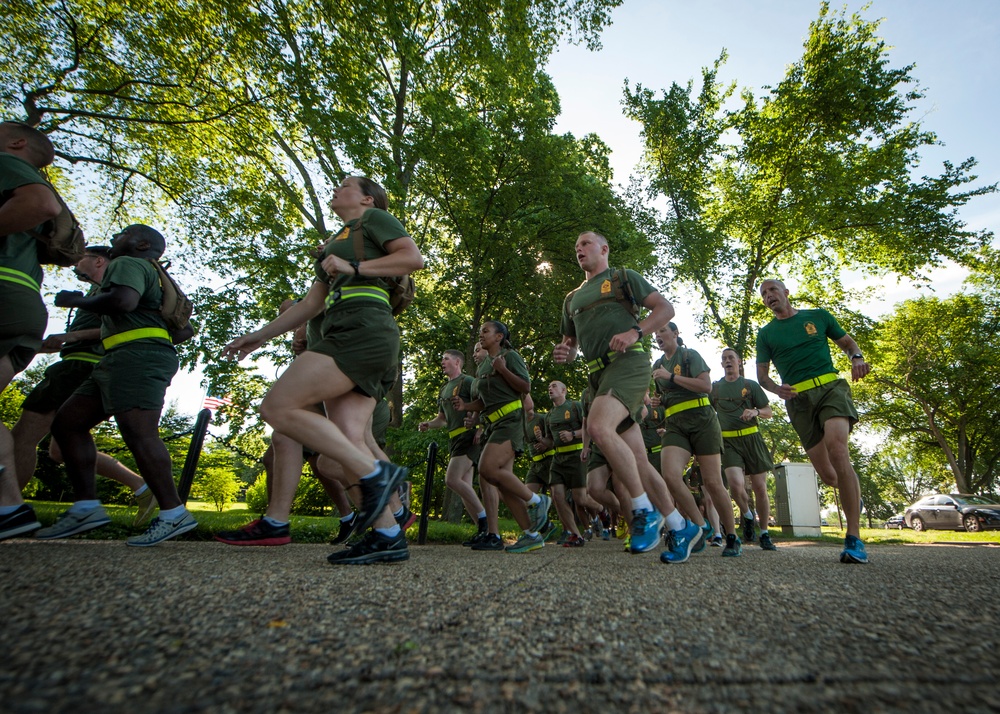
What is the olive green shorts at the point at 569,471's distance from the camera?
7918 millimetres

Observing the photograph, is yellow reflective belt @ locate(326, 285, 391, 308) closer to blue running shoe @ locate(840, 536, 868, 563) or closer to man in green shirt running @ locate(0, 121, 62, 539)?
man in green shirt running @ locate(0, 121, 62, 539)

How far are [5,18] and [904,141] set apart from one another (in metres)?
23.7

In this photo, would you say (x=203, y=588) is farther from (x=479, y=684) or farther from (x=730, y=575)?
(x=730, y=575)

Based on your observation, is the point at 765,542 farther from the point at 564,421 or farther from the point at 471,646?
the point at 471,646

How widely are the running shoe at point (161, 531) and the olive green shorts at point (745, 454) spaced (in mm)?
6539

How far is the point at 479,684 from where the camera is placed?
1.00 metres

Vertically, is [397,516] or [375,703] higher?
[397,516]

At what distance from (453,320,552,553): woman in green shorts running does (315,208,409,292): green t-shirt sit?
2439 mm

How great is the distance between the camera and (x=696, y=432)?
535 centimetres

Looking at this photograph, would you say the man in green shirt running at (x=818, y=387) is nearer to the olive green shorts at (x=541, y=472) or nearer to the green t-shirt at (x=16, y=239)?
the olive green shorts at (x=541, y=472)

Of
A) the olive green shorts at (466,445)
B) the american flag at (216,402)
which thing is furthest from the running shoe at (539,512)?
the american flag at (216,402)

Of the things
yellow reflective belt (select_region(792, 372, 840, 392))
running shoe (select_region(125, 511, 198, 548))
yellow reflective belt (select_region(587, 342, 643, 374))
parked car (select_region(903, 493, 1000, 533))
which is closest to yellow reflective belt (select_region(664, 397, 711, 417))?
yellow reflective belt (select_region(792, 372, 840, 392))

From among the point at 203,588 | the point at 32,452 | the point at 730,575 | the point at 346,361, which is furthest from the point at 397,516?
the point at 32,452

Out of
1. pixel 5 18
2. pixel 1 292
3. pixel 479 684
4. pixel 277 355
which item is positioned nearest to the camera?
pixel 479 684
